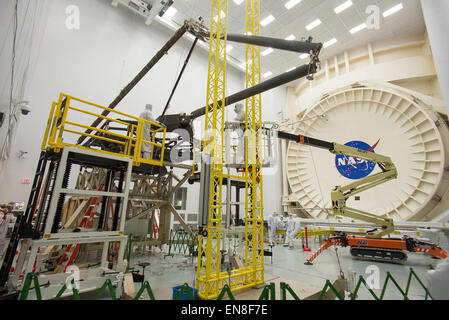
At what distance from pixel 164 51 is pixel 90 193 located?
27.4 ft

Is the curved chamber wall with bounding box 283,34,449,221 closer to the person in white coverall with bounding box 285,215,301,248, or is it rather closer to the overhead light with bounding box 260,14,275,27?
the person in white coverall with bounding box 285,215,301,248

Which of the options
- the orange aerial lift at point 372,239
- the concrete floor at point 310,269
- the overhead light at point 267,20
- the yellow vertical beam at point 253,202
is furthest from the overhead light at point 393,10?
the concrete floor at point 310,269

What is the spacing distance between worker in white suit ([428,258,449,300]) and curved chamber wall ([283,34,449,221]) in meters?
10.9

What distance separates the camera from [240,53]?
1939 centimetres

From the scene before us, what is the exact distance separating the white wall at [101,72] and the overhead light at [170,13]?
119 cm

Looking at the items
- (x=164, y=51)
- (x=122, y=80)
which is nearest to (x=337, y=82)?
(x=164, y=51)

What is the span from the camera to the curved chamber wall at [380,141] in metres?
12.1

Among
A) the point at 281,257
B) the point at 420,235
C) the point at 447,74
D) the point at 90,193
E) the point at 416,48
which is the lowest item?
the point at 281,257

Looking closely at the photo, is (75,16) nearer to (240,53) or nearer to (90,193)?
(240,53)

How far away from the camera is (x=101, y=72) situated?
14.1m

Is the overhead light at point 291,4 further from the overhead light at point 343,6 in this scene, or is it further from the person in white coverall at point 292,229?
the person in white coverall at point 292,229

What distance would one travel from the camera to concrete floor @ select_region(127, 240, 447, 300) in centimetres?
580

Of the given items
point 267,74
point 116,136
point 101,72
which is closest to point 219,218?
point 116,136
